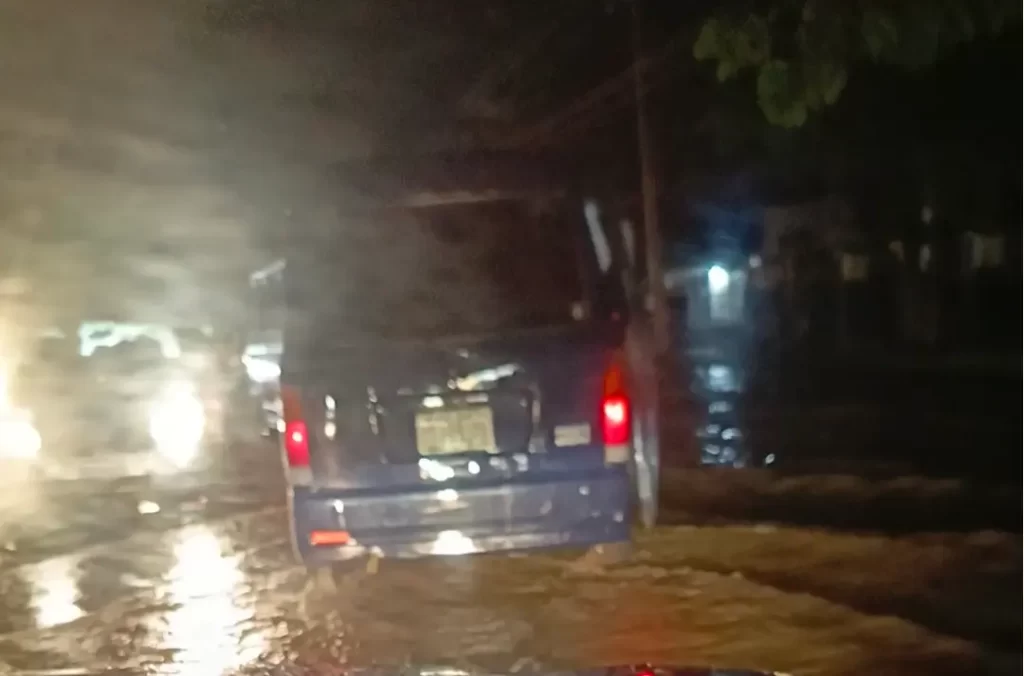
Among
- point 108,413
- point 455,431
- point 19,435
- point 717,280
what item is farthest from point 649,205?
point 19,435

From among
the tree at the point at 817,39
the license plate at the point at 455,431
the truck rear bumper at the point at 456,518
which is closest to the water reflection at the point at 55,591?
the truck rear bumper at the point at 456,518

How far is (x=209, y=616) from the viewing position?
4.56 feet

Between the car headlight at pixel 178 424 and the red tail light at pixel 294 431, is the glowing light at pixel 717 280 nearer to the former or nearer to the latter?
the red tail light at pixel 294 431

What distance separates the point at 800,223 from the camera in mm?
1424

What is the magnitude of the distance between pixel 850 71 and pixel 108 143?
3.42 feet

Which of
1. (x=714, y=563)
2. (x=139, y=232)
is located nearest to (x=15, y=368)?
(x=139, y=232)

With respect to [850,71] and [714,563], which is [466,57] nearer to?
[850,71]

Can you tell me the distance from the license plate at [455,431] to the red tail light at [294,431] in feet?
0.52

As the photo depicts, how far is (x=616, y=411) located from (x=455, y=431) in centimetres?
23

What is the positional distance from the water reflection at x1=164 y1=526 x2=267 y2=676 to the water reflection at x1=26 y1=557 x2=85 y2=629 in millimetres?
129

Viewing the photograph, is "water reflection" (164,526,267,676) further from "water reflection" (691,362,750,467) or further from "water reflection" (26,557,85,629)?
"water reflection" (691,362,750,467)

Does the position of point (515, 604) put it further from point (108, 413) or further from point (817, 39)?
point (817, 39)

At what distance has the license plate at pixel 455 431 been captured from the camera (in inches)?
53.9

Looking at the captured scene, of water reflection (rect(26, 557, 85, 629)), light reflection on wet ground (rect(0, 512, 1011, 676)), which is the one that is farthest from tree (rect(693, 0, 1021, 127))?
water reflection (rect(26, 557, 85, 629))
